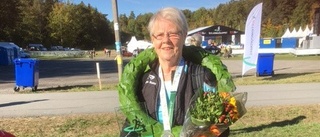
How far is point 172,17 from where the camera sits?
103 inches

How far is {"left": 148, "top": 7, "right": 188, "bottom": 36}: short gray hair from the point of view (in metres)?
2.62

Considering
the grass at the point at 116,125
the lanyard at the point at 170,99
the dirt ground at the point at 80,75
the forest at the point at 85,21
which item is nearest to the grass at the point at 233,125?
the grass at the point at 116,125

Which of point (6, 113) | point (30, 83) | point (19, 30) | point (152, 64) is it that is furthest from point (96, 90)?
point (19, 30)

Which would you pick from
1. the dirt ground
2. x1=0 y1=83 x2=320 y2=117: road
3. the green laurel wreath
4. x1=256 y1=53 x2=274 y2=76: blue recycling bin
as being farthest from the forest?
the green laurel wreath

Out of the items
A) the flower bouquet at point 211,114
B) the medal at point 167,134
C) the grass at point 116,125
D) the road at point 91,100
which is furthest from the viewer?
the road at point 91,100

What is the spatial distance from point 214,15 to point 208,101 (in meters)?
124

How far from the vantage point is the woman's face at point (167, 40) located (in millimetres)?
2604

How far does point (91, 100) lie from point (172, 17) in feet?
29.0

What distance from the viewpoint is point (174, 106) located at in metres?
2.62

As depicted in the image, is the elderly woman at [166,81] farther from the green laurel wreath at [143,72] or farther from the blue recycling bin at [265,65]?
the blue recycling bin at [265,65]

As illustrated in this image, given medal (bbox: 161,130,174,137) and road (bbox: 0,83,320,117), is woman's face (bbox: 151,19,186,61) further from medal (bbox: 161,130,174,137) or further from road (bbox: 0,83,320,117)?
road (bbox: 0,83,320,117)

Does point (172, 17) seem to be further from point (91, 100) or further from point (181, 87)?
point (91, 100)

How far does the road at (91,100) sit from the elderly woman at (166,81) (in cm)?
685

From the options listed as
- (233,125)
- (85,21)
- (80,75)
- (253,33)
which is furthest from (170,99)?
(85,21)
